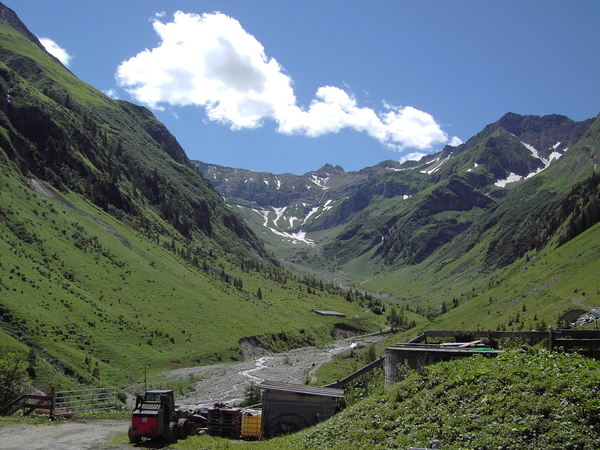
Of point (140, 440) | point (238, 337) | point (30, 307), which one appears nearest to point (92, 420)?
point (140, 440)

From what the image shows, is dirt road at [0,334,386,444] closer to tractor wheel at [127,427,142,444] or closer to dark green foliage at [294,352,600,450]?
tractor wheel at [127,427,142,444]

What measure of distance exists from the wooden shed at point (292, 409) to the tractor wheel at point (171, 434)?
18.7ft

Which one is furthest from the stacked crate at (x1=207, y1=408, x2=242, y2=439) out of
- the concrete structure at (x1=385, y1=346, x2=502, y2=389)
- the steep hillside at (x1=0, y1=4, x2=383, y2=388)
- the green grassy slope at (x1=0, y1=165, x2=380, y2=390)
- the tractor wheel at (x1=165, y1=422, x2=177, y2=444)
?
the green grassy slope at (x1=0, y1=165, x2=380, y2=390)

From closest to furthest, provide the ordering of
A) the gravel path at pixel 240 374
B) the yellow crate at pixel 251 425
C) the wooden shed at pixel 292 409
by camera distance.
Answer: the wooden shed at pixel 292 409 < the yellow crate at pixel 251 425 < the gravel path at pixel 240 374

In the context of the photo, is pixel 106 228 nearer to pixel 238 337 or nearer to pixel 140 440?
pixel 238 337

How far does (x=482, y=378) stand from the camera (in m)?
16.8

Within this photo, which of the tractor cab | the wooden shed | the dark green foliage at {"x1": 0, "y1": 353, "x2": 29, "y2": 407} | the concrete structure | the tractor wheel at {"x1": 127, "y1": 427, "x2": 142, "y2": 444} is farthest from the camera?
the dark green foliage at {"x1": 0, "y1": 353, "x2": 29, "y2": 407}

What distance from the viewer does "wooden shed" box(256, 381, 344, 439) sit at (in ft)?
87.7

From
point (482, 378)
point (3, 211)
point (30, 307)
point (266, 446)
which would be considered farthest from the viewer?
point (3, 211)

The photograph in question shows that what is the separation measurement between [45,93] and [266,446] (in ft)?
694

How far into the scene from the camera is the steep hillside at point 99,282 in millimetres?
68875

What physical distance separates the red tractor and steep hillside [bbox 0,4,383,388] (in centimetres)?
3024

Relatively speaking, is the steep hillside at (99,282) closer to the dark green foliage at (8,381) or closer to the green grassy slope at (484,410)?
the dark green foliage at (8,381)

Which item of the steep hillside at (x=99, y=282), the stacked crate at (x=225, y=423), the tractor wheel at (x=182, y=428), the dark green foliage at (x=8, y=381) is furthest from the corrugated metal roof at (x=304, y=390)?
the steep hillside at (x=99, y=282)
